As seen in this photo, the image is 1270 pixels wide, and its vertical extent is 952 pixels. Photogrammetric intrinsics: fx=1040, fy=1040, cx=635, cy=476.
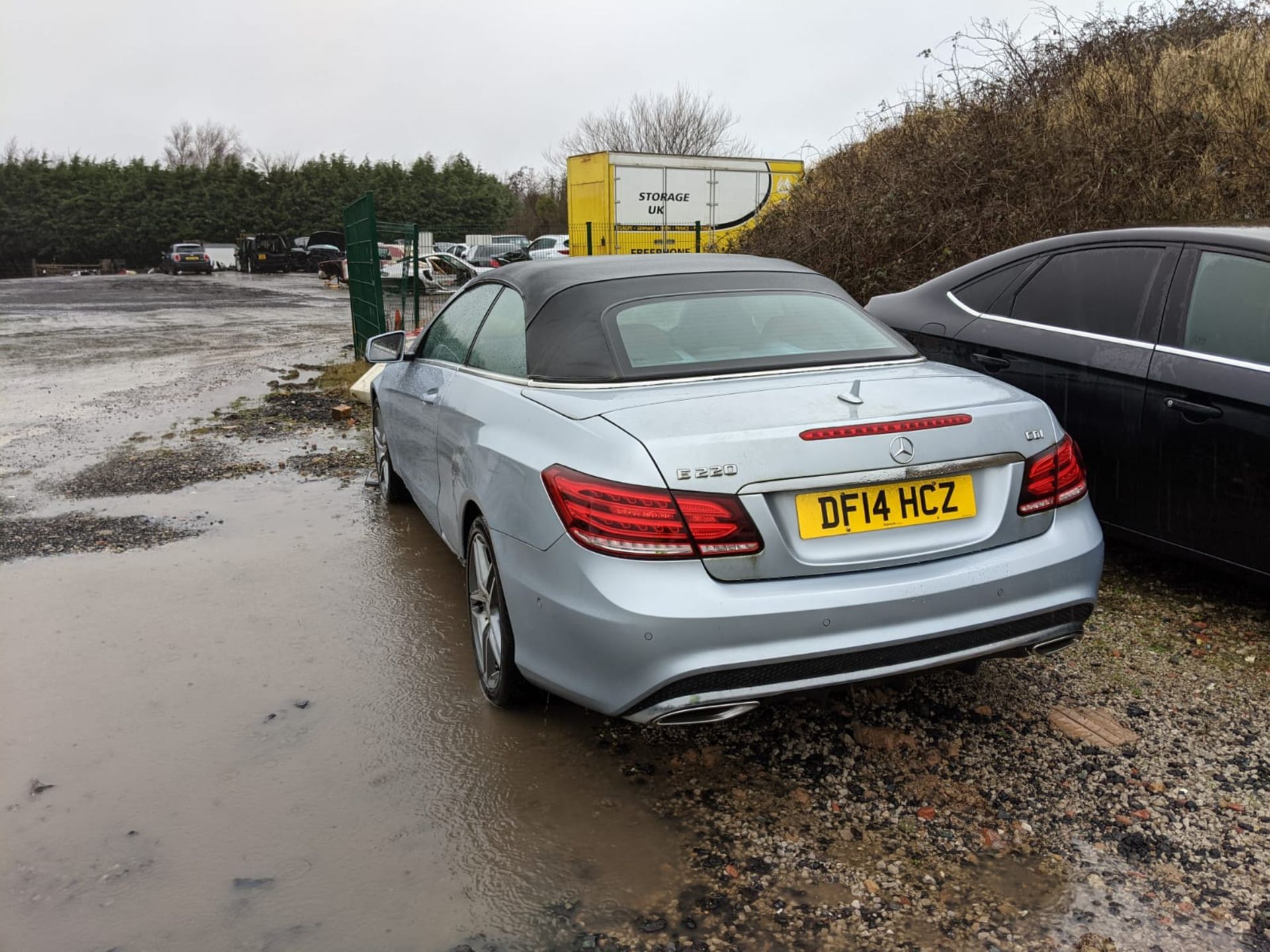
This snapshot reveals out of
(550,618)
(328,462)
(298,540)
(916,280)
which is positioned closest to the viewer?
(550,618)

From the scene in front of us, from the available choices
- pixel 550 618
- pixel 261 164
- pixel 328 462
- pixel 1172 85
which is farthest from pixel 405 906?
pixel 261 164

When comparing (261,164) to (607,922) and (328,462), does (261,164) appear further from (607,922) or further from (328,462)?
(607,922)

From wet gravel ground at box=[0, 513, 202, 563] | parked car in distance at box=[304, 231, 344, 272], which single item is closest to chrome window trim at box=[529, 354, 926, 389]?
wet gravel ground at box=[0, 513, 202, 563]

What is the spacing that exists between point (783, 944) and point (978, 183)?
9.72 m

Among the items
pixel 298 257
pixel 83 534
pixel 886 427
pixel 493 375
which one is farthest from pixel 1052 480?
pixel 298 257

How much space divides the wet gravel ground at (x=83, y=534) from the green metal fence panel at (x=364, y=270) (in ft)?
19.5

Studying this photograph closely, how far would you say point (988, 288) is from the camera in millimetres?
5113

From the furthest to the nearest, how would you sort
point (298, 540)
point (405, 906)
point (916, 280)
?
point (916, 280)
point (298, 540)
point (405, 906)

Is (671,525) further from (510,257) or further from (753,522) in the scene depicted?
(510,257)

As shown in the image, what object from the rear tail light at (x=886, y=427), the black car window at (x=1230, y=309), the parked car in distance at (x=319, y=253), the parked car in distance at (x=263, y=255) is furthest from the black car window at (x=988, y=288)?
the parked car in distance at (x=263, y=255)

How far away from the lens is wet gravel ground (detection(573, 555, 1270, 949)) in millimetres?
2400

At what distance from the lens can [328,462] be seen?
770 cm

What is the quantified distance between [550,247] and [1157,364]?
3404 centimetres

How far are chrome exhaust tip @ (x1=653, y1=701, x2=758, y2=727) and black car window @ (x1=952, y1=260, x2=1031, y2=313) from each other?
10.1ft
